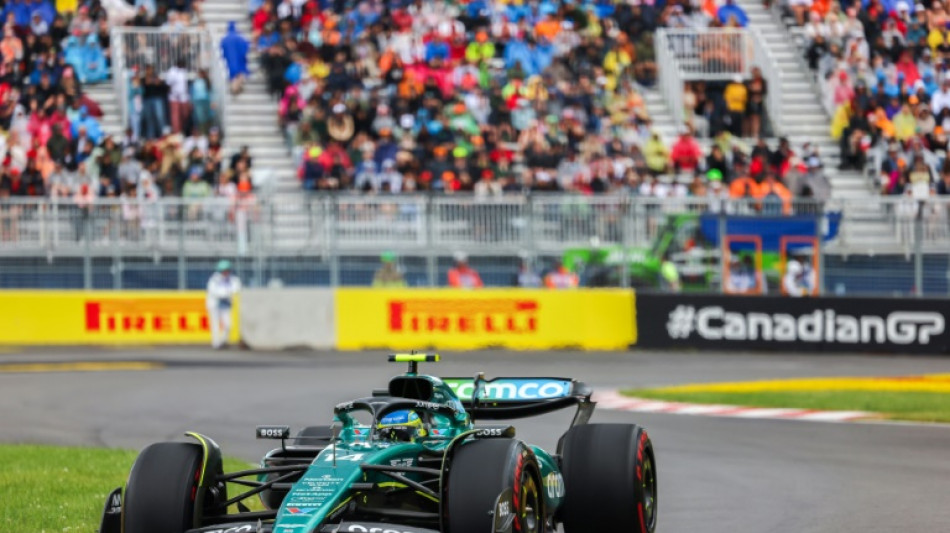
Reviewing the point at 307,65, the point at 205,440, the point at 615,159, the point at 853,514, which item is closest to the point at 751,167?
the point at 615,159

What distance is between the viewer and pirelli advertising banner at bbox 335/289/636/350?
1073 inches

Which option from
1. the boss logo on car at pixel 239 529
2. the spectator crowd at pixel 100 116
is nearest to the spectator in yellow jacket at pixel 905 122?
the spectator crowd at pixel 100 116

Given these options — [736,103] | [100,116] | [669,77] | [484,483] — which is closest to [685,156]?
[736,103]

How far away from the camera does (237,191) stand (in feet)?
93.9

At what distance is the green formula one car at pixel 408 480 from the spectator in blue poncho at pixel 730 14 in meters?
25.6

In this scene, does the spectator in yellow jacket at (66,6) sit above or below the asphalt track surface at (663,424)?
above

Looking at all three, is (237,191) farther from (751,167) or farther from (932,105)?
(932,105)

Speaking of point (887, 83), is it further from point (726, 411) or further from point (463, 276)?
point (726, 411)

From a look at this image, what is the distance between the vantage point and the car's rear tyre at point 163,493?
876 cm

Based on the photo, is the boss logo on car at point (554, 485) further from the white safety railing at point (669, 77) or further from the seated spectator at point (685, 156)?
the white safety railing at point (669, 77)

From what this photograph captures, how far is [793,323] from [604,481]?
1725 centimetres

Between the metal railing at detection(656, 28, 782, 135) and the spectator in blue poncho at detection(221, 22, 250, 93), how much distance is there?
26.3ft

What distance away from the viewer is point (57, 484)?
42.3 ft

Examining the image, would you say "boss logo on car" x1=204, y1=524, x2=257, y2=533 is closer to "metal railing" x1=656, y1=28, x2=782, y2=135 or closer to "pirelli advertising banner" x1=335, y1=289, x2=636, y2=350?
"pirelli advertising banner" x1=335, y1=289, x2=636, y2=350
